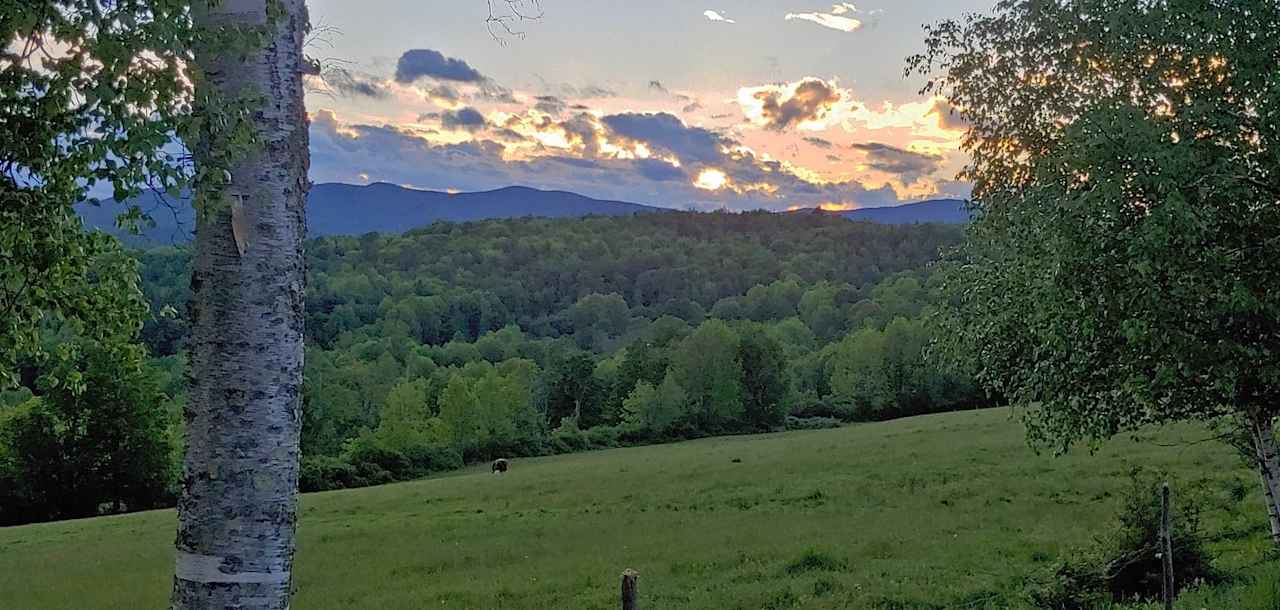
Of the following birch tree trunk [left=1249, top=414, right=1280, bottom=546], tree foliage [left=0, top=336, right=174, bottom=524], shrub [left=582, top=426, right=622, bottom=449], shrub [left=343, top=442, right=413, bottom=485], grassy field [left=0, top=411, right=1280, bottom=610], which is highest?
birch tree trunk [left=1249, top=414, right=1280, bottom=546]

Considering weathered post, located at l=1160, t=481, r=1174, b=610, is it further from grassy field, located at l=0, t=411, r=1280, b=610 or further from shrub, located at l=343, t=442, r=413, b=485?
shrub, located at l=343, t=442, r=413, b=485

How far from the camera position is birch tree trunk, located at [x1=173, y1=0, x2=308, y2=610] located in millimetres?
4156

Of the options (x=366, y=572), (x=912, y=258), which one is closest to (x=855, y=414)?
(x=366, y=572)

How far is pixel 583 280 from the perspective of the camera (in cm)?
17812

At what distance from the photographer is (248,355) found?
13.9 ft

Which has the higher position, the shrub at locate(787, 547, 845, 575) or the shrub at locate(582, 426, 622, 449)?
the shrub at locate(787, 547, 845, 575)

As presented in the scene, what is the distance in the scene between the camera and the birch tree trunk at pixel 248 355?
13.6 feet

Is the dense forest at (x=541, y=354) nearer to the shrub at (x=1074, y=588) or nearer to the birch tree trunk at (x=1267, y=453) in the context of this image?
the shrub at (x=1074, y=588)

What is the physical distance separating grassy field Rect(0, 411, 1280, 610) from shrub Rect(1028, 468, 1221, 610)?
64 centimetres

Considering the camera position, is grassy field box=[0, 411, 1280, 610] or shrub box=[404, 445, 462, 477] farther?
shrub box=[404, 445, 462, 477]

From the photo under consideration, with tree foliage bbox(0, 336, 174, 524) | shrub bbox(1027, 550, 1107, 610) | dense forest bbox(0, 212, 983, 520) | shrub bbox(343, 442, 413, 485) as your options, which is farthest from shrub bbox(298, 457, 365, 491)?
shrub bbox(1027, 550, 1107, 610)

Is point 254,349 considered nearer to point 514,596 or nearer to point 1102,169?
point 1102,169

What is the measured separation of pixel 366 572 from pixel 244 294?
19.9 m

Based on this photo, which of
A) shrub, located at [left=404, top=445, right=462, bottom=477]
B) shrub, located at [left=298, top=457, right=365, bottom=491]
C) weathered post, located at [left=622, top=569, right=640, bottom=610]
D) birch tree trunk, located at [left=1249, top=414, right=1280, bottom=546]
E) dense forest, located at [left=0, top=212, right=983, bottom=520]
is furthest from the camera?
shrub, located at [left=404, top=445, right=462, bottom=477]
